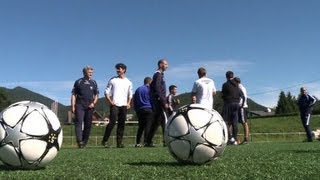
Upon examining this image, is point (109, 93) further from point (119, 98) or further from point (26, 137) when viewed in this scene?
point (26, 137)

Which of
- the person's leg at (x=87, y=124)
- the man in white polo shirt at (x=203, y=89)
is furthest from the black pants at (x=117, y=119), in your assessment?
the man in white polo shirt at (x=203, y=89)

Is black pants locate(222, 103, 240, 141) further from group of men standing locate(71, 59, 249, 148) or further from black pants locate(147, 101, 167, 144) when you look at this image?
black pants locate(147, 101, 167, 144)

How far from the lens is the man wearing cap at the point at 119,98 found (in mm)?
12266

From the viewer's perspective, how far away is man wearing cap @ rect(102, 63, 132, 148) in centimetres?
1227

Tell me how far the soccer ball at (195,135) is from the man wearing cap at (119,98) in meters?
6.20

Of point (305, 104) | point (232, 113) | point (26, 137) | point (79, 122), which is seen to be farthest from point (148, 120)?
point (26, 137)

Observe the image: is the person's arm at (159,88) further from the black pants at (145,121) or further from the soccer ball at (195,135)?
the soccer ball at (195,135)

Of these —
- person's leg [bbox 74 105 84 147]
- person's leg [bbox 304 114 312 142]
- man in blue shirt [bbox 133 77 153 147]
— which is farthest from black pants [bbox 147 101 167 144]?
person's leg [bbox 304 114 312 142]

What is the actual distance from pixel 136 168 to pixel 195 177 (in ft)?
3.32

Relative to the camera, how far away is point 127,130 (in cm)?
3878

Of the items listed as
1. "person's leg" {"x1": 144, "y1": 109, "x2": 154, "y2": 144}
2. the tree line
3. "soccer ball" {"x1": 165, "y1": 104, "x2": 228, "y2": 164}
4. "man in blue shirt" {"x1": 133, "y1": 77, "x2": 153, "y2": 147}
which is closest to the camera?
"soccer ball" {"x1": 165, "y1": 104, "x2": 228, "y2": 164}

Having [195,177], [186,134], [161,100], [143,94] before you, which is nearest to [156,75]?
[161,100]

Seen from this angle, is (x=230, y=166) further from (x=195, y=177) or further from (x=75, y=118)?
(x=75, y=118)

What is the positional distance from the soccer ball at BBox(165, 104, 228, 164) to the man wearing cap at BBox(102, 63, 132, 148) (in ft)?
20.3
